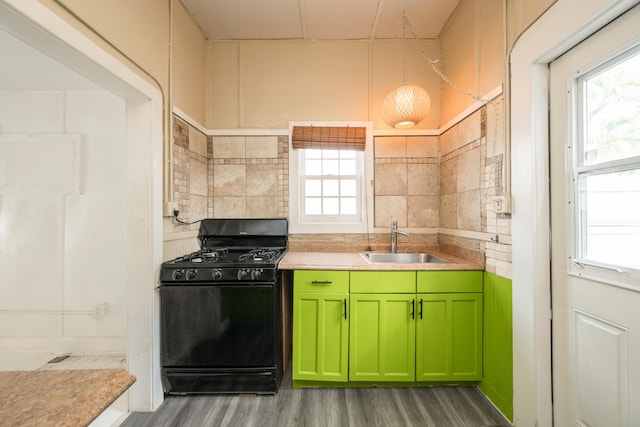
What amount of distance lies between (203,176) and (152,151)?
76cm

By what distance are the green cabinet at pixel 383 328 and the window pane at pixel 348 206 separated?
34.8 inches

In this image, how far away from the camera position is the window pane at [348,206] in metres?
2.75

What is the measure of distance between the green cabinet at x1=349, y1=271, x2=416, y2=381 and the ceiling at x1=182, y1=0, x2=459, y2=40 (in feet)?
7.08

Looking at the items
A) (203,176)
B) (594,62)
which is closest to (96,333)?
(203,176)

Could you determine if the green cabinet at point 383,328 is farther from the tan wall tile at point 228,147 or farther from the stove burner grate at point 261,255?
the tan wall tile at point 228,147

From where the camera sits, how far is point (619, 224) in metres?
1.17

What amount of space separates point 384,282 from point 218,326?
1211 millimetres

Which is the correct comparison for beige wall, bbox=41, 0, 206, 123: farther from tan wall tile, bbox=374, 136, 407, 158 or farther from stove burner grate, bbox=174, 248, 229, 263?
tan wall tile, bbox=374, 136, 407, 158

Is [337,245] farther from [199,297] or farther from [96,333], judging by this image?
[96,333]

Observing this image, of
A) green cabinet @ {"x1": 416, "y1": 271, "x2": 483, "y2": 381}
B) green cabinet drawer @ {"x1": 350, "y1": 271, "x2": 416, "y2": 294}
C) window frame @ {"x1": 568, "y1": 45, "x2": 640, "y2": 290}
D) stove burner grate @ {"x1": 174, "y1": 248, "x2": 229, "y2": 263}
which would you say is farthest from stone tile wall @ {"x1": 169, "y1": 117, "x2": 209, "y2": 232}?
window frame @ {"x1": 568, "y1": 45, "x2": 640, "y2": 290}

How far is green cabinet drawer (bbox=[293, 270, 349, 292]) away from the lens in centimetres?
200

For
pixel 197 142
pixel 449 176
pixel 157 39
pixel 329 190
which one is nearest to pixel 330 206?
pixel 329 190

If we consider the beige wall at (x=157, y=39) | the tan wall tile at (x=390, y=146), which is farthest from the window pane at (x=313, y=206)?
the beige wall at (x=157, y=39)

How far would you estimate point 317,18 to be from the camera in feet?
7.94
